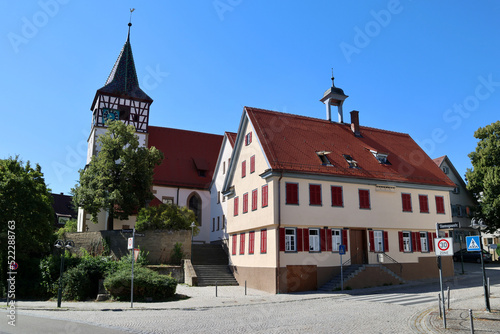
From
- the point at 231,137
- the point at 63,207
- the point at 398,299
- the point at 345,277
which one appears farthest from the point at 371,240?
the point at 63,207

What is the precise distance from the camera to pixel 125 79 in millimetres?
42844

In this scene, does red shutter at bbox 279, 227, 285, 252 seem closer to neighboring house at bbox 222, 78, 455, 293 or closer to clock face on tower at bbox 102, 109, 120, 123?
neighboring house at bbox 222, 78, 455, 293

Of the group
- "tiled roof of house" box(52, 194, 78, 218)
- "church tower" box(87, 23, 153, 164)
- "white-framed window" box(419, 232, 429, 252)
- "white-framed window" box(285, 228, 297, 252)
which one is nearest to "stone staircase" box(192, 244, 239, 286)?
"white-framed window" box(285, 228, 297, 252)

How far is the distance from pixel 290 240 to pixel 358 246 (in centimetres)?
473

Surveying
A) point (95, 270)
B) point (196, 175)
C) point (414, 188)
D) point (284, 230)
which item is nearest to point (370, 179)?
point (414, 188)

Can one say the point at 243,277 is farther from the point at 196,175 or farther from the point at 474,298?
the point at 196,175

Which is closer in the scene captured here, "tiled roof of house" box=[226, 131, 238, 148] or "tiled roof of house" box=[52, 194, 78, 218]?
"tiled roof of house" box=[226, 131, 238, 148]

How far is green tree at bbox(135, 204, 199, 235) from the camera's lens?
29.1 m

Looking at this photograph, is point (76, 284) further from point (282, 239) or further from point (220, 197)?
point (220, 197)

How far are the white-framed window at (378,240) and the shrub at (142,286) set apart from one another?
1252 cm

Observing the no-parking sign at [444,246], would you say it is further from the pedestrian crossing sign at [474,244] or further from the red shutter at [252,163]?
the red shutter at [252,163]

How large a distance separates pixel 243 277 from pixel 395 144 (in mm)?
15342

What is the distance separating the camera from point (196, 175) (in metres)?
42.8

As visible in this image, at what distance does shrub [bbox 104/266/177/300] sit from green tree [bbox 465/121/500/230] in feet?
103
